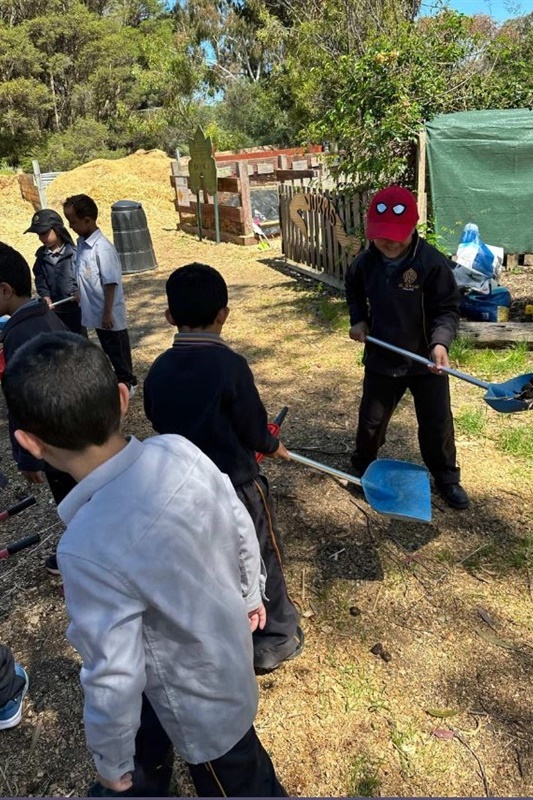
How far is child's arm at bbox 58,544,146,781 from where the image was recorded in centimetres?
119

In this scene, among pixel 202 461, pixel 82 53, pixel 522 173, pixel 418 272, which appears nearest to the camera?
pixel 202 461

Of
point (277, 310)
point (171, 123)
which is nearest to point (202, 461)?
point (277, 310)

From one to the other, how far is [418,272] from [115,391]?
2078 mm

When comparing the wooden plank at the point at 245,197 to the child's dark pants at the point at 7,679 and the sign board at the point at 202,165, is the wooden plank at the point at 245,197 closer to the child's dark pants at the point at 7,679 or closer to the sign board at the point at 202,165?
the sign board at the point at 202,165

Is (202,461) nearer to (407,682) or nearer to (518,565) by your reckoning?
(407,682)

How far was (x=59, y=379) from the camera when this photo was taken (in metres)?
1.25

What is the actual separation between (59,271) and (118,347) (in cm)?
77

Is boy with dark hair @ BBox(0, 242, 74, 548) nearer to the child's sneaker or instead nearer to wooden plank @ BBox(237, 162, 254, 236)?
the child's sneaker

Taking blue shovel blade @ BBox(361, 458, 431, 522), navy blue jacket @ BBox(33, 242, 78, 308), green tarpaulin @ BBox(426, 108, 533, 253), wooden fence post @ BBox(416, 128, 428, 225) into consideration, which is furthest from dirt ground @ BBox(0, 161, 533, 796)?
green tarpaulin @ BBox(426, 108, 533, 253)

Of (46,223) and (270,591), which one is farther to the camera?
(46,223)

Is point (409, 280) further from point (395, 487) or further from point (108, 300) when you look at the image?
point (108, 300)

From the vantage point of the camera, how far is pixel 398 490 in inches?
117

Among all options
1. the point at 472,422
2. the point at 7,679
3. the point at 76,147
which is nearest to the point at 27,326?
the point at 7,679

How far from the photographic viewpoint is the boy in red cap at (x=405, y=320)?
9.69 ft
